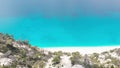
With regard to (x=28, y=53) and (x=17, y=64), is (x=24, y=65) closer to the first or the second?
(x=17, y=64)

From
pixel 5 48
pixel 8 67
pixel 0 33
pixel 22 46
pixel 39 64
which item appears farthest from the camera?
pixel 0 33

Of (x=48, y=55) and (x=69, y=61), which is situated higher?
(x=48, y=55)

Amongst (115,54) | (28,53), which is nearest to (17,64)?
(28,53)

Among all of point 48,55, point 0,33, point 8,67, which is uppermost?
point 0,33

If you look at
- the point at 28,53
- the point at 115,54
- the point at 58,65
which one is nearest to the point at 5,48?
the point at 28,53

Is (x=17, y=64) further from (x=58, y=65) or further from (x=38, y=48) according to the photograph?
(x=38, y=48)

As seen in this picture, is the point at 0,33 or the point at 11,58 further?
the point at 0,33

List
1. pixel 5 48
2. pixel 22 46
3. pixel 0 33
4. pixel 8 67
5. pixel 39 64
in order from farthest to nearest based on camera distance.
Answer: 1. pixel 0 33
2. pixel 22 46
3. pixel 5 48
4. pixel 39 64
5. pixel 8 67
